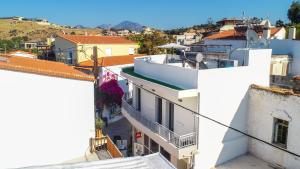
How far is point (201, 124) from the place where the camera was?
14.5m

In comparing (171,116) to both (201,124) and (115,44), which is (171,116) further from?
(115,44)

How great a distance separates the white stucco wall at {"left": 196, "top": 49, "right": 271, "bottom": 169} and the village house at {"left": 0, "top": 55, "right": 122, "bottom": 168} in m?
4.91

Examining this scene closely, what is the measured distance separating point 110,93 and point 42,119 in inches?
613

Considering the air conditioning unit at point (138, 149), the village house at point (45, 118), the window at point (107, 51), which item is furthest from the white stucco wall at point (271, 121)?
the window at point (107, 51)

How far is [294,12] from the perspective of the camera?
46188 mm

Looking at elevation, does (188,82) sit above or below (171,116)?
above

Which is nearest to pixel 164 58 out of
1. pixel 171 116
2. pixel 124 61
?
pixel 171 116

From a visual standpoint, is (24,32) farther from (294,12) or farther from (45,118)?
(45,118)

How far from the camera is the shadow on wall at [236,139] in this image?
1600cm

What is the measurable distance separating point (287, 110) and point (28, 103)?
13.3m

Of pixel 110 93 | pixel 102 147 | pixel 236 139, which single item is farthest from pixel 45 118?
pixel 110 93

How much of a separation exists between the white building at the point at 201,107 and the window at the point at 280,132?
6.06 feet

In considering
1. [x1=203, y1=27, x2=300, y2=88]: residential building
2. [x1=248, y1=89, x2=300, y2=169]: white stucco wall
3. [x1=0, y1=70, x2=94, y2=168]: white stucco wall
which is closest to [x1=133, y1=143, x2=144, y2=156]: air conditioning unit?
[x1=0, y1=70, x2=94, y2=168]: white stucco wall

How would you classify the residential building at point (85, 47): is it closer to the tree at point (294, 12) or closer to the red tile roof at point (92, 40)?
the red tile roof at point (92, 40)
